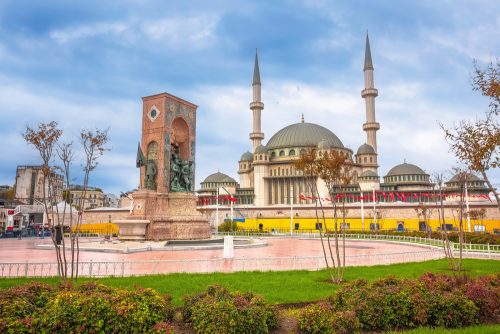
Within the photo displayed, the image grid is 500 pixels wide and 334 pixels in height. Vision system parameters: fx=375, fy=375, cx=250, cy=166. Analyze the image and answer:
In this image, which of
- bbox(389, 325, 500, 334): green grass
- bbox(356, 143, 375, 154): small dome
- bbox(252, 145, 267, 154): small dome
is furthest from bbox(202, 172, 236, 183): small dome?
bbox(389, 325, 500, 334): green grass

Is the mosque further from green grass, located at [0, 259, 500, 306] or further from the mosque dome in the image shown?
green grass, located at [0, 259, 500, 306]

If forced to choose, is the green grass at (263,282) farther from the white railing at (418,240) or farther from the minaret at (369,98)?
the minaret at (369,98)

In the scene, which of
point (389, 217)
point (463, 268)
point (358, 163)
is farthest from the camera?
point (358, 163)

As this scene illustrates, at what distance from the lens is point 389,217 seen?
51156mm

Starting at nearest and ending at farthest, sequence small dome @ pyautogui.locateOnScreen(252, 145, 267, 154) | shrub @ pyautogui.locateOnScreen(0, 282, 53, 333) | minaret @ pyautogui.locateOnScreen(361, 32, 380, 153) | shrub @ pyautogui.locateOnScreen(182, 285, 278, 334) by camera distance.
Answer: shrub @ pyautogui.locateOnScreen(0, 282, 53, 333) < shrub @ pyautogui.locateOnScreen(182, 285, 278, 334) < minaret @ pyautogui.locateOnScreen(361, 32, 380, 153) < small dome @ pyautogui.locateOnScreen(252, 145, 267, 154)

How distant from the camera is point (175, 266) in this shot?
44.5ft

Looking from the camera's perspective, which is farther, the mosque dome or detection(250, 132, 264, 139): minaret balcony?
detection(250, 132, 264, 139): minaret balcony

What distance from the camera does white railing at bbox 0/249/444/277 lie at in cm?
1212

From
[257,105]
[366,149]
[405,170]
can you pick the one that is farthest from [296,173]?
[405,170]

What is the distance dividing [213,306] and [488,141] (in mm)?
7928

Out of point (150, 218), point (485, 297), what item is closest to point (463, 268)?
point (485, 297)

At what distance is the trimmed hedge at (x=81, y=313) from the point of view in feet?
16.7

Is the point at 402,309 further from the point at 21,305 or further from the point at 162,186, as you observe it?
the point at 162,186

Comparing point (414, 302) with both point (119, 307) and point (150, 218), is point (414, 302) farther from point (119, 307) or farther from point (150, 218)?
point (150, 218)
